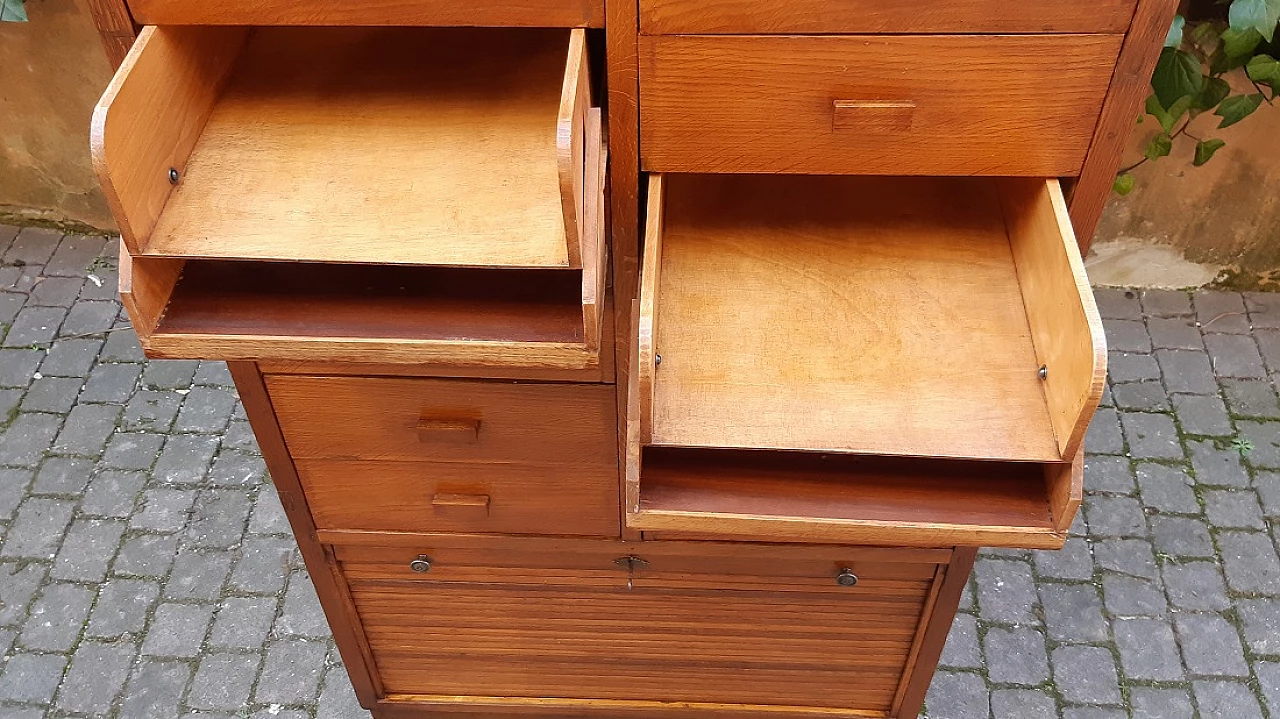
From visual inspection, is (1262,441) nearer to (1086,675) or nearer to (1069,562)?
(1069,562)

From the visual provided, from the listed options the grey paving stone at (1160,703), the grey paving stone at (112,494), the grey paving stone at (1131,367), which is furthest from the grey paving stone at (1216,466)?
the grey paving stone at (112,494)

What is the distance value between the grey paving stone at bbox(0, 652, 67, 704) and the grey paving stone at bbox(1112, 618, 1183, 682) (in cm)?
246

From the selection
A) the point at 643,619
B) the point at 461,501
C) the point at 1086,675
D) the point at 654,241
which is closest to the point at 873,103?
the point at 654,241

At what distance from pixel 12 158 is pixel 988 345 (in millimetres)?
3467

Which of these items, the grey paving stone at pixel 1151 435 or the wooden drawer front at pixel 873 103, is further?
the grey paving stone at pixel 1151 435

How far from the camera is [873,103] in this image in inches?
41.6

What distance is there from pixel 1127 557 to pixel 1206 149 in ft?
3.71

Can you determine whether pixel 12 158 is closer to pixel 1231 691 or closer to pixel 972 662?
pixel 972 662

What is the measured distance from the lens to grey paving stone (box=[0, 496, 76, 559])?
2475 mm

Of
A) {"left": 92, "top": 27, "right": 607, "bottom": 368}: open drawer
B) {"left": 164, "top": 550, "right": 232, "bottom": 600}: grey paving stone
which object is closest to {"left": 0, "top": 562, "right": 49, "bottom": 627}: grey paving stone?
{"left": 164, "top": 550, "right": 232, "bottom": 600}: grey paving stone

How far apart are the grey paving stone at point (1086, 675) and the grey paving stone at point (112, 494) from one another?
236cm

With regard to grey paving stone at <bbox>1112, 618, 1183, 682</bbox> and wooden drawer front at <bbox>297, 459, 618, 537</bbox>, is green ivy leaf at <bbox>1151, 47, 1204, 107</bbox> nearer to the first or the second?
grey paving stone at <bbox>1112, 618, 1183, 682</bbox>

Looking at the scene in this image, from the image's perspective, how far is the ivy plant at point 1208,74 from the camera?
227 centimetres

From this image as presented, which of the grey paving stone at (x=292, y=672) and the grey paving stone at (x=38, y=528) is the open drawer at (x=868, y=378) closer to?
the grey paving stone at (x=292, y=672)
